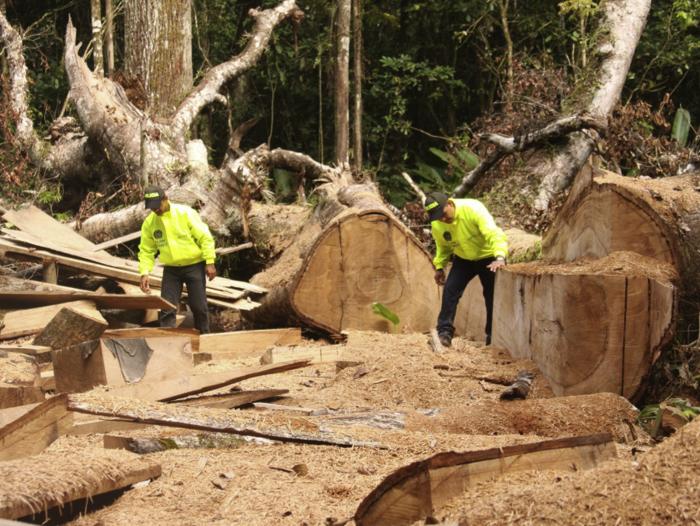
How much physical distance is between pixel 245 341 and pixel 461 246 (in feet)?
8.02

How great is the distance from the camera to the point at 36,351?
8.39 m

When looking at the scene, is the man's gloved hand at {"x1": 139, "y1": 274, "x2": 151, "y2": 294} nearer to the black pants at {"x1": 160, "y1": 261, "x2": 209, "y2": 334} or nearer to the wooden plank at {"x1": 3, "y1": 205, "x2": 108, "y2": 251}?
the black pants at {"x1": 160, "y1": 261, "x2": 209, "y2": 334}

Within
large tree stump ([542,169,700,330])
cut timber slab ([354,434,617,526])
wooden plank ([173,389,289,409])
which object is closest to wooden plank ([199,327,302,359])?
wooden plank ([173,389,289,409])

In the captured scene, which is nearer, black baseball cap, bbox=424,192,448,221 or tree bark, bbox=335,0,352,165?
black baseball cap, bbox=424,192,448,221

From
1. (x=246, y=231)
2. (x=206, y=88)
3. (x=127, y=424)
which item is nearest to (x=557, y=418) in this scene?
(x=127, y=424)

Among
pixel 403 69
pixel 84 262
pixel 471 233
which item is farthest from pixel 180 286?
pixel 403 69

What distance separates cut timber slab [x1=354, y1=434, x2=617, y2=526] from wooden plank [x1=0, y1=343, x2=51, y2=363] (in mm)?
5332

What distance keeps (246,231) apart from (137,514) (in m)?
8.77

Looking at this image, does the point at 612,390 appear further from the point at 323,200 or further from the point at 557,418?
the point at 323,200

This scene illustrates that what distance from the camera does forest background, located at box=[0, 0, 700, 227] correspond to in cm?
1912

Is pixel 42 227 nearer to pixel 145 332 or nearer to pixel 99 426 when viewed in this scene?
pixel 145 332

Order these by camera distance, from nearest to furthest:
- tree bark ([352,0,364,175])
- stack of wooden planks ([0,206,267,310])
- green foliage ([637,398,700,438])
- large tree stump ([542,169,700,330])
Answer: green foliage ([637,398,700,438])
large tree stump ([542,169,700,330])
stack of wooden planks ([0,206,267,310])
tree bark ([352,0,364,175])

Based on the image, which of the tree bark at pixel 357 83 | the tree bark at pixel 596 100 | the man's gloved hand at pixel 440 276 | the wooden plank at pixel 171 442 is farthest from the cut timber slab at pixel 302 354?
the tree bark at pixel 357 83

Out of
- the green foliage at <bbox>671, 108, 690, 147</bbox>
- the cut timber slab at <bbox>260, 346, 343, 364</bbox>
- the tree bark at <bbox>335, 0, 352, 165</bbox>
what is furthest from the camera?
the tree bark at <bbox>335, 0, 352, 165</bbox>
